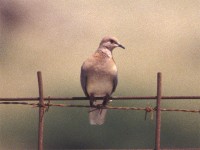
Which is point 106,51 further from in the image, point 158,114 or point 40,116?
point 158,114

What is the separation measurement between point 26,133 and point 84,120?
469cm

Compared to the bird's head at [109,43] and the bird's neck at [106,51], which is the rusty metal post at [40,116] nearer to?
the bird's neck at [106,51]

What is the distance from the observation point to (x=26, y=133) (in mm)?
38406

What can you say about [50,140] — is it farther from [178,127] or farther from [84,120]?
[178,127]

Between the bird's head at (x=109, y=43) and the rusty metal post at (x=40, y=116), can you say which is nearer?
the rusty metal post at (x=40, y=116)

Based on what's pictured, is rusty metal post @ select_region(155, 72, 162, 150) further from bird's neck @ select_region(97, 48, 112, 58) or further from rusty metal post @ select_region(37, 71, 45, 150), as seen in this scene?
bird's neck @ select_region(97, 48, 112, 58)

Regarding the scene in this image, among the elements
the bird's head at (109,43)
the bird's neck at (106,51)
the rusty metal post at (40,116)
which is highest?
the bird's head at (109,43)

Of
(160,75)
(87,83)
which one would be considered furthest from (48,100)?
(87,83)

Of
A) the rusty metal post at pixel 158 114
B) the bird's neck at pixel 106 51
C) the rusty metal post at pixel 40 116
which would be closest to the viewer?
the rusty metal post at pixel 158 114

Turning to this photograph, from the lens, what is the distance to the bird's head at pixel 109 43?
1147 centimetres

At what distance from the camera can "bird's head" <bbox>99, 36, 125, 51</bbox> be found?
11469mm

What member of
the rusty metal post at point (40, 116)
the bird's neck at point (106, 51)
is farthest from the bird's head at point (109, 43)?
the rusty metal post at point (40, 116)

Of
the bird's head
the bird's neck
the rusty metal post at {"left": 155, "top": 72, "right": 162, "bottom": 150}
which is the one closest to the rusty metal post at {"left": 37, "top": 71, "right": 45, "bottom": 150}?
the rusty metal post at {"left": 155, "top": 72, "right": 162, "bottom": 150}

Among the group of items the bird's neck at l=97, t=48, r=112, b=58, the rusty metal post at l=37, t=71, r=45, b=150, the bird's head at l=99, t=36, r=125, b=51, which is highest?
the bird's head at l=99, t=36, r=125, b=51
